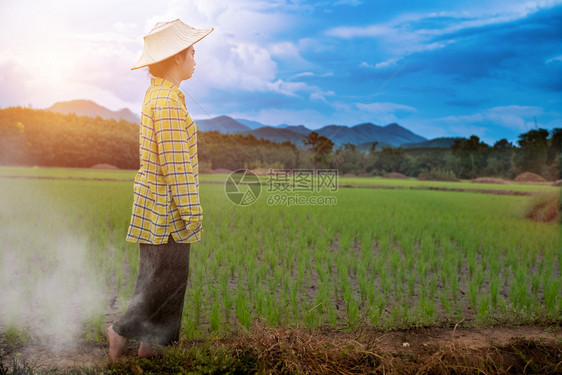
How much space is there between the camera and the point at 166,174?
2.05 meters

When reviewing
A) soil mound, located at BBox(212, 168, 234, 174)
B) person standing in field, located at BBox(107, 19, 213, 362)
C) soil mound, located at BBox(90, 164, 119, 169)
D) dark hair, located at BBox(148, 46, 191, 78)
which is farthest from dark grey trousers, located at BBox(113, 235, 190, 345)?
soil mound, located at BBox(90, 164, 119, 169)

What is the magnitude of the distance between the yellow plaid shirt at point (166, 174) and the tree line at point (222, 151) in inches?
705

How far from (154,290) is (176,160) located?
0.74 m

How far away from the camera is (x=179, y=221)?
2.16 meters

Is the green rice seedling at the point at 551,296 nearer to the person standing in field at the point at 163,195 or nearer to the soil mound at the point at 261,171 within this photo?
the person standing in field at the point at 163,195

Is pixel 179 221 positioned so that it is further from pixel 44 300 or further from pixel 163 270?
pixel 44 300

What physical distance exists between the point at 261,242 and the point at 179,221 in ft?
12.5

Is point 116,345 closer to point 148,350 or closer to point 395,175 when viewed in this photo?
point 148,350

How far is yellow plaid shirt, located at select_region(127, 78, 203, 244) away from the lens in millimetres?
2039

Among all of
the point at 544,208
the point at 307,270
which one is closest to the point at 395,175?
the point at 544,208

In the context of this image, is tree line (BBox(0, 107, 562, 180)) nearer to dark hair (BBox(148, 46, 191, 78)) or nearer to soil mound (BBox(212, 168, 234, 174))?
soil mound (BBox(212, 168, 234, 174))

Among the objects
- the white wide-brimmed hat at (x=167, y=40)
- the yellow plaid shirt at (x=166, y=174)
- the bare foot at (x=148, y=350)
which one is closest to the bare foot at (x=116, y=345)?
the bare foot at (x=148, y=350)

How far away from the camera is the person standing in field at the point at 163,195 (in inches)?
80.7

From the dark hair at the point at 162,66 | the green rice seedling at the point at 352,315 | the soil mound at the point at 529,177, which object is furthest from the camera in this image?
the soil mound at the point at 529,177
